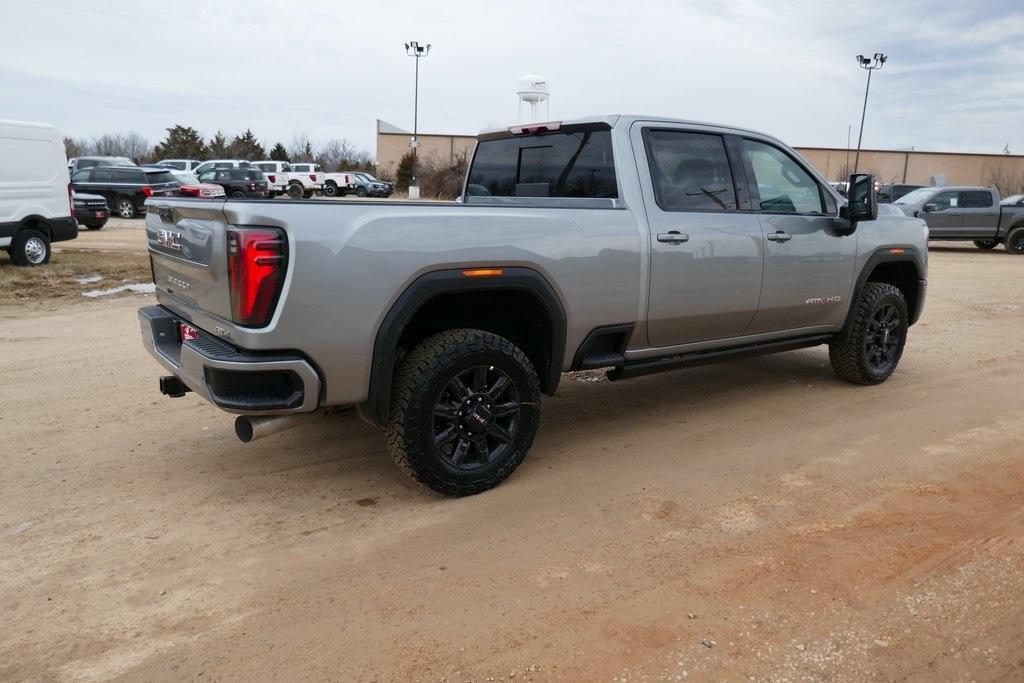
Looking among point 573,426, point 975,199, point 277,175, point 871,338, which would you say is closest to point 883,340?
point 871,338

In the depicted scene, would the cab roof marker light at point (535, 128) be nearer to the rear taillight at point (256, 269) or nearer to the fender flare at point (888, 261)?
the rear taillight at point (256, 269)

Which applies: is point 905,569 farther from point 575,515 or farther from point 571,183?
point 571,183

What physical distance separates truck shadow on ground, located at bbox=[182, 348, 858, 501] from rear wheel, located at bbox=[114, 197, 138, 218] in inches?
852

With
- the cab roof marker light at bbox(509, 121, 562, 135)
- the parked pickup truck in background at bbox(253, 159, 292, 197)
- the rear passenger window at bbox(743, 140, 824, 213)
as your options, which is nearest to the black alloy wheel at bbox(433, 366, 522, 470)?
the cab roof marker light at bbox(509, 121, 562, 135)

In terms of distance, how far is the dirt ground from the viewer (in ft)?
8.97

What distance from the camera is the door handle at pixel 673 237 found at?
4.52 meters

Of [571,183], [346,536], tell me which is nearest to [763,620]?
[346,536]

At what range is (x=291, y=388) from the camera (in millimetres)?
3455

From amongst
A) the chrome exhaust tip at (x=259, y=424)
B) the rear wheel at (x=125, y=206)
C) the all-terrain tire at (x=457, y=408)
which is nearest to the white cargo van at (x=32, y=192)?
the chrome exhaust tip at (x=259, y=424)

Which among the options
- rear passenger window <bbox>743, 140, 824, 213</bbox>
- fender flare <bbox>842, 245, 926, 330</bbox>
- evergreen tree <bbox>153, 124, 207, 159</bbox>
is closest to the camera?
rear passenger window <bbox>743, 140, 824, 213</bbox>

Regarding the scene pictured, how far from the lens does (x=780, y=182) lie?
539cm

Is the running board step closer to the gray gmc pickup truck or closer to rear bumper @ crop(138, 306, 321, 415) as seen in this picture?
the gray gmc pickup truck

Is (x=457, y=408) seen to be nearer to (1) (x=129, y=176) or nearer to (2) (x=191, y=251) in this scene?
(2) (x=191, y=251)

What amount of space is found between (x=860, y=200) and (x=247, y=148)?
72534 millimetres
